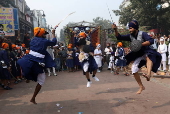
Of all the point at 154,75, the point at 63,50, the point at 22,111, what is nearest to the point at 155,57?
the point at 22,111

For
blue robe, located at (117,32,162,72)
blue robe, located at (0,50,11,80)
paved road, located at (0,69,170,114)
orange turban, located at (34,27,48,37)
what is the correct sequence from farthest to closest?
blue robe, located at (0,50,11,80), orange turban, located at (34,27,48,37), blue robe, located at (117,32,162,72), paved road, located at (0,69,170,114)

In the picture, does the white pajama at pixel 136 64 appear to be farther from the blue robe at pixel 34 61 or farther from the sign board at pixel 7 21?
the sign board at pixel 7 21

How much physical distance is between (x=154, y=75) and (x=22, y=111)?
23.4 ft

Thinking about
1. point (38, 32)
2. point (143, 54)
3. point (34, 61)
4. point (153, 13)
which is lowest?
point (34, 61)

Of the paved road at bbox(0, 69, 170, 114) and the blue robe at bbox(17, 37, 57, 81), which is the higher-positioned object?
the blue robe at bbox(17, 37, 57, 81)

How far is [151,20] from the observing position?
22.2 m

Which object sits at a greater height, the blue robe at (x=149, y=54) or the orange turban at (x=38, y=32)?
the orange turban at (x=38, y=32)

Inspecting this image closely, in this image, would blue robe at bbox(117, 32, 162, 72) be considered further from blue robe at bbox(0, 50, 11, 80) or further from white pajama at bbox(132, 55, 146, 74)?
blue robe at bbox(0, 50, 11, 80)

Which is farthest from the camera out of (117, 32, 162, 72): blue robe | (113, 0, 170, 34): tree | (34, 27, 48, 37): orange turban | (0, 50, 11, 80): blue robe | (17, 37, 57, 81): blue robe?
(113, 0, 170, 34): tree

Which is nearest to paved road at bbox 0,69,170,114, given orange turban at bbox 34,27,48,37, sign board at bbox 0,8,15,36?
orange turban at bbox 34,27,48,37

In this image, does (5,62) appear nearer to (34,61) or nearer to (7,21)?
(34,61)

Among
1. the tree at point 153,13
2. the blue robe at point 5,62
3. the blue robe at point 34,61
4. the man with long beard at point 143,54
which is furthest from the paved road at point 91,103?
the tree at point 153,13

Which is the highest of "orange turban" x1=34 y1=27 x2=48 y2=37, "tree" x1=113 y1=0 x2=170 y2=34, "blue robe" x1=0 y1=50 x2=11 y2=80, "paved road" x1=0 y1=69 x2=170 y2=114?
"tree" x1=113 y1=0 x2=170 y2=34

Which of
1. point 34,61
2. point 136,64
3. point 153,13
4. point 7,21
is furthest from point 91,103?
point 153,13
